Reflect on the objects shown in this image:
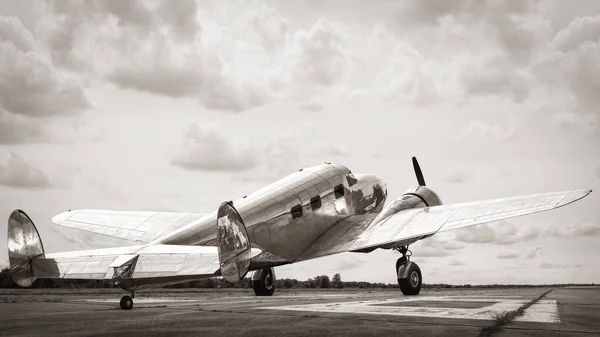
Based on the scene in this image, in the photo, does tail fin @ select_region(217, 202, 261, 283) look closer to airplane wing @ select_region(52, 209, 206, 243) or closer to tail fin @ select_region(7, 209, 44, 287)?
tail fin @ select_region(7, 209, 44, 287)

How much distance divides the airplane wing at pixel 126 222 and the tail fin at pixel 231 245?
9770 millimetres

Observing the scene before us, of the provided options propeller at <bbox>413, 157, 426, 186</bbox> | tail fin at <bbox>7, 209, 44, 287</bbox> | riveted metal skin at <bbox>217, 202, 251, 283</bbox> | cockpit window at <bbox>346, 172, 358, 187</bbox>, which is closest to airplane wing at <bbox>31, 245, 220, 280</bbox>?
tail fin at <bbox>7, 209, 44, 287</bbox>

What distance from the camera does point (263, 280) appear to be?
61.4 feet

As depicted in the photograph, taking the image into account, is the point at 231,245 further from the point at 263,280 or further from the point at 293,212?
the point at 263,280

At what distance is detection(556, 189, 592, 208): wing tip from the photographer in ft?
40.8

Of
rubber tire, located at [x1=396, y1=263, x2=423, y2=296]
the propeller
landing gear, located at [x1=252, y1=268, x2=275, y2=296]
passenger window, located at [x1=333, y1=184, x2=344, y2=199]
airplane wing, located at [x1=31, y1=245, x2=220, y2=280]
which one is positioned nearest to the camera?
airplane wing, located at [x1=31, y1=245, x2=220, y2=280]

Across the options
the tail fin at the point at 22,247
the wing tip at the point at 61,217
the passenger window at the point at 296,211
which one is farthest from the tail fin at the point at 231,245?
the wing tip at the point at 61,217

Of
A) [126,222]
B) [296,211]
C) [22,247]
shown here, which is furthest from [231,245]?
[126,222]

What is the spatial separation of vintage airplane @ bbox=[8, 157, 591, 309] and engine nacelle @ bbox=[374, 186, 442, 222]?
0.04 metres

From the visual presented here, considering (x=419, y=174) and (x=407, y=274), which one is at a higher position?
(x=419, y=174)

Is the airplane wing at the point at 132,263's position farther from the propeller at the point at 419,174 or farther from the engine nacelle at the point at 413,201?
the propeller at the point at 419,174

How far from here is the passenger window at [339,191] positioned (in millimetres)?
18839

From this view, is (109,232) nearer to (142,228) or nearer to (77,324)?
(142,228)

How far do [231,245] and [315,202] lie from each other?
8424 millimetres
